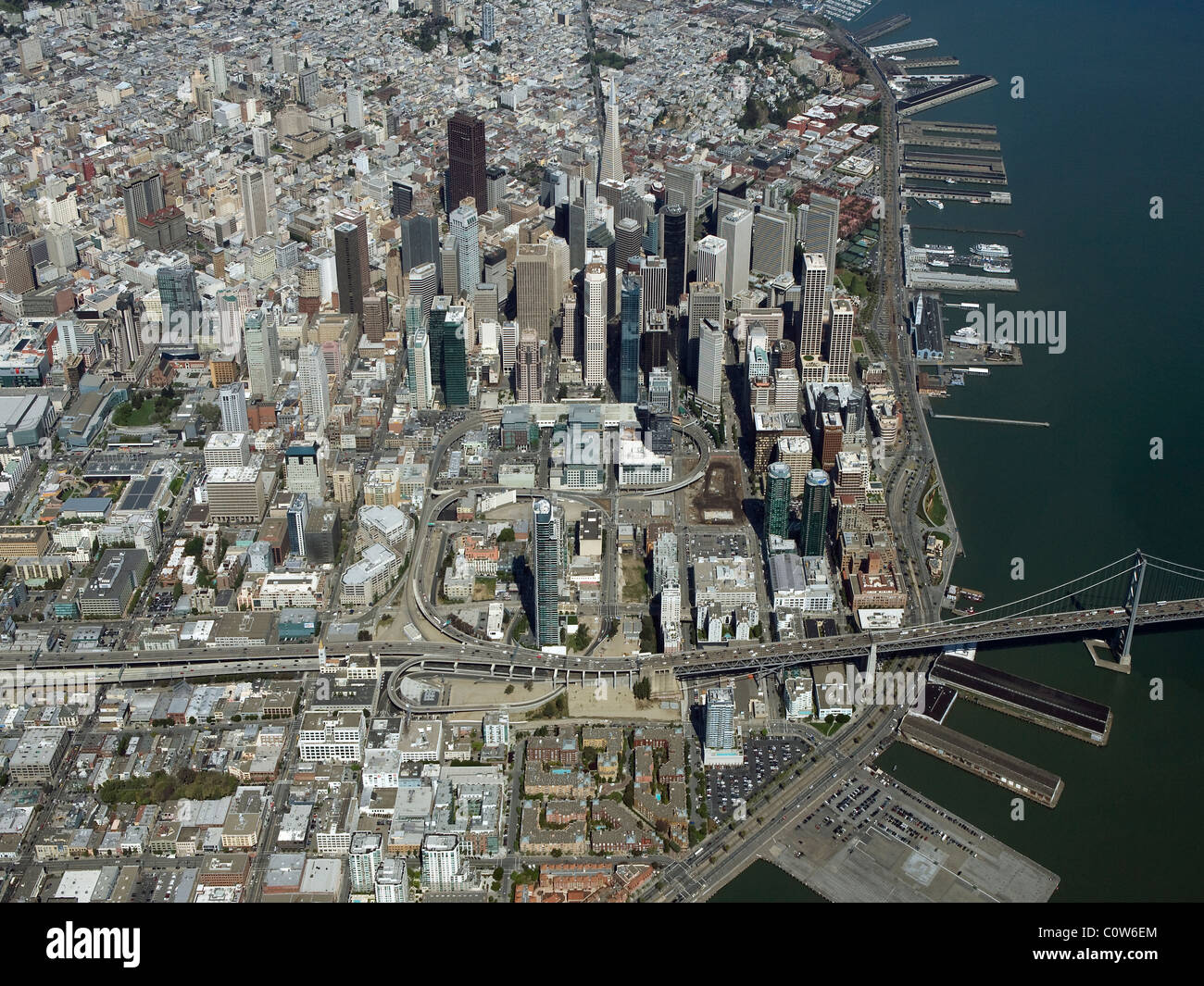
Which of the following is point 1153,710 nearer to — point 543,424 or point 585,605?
point 585,605

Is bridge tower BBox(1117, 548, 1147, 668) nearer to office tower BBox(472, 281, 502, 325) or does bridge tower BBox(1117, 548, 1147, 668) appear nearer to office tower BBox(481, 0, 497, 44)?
office tower BBox(472, 281, 502, 325)

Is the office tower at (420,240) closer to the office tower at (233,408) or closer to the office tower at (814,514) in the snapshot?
the office tower at (233,408)

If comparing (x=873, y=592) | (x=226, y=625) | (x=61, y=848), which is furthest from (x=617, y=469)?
(x=61, y=848)

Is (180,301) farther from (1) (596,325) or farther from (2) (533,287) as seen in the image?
(1) (596,325)

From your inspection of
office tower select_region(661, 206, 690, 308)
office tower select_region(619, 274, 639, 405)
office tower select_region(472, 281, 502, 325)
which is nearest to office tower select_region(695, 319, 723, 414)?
office tower select_region(619, 274, 639, 405)

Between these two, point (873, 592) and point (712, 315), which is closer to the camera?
point (873, 592)
